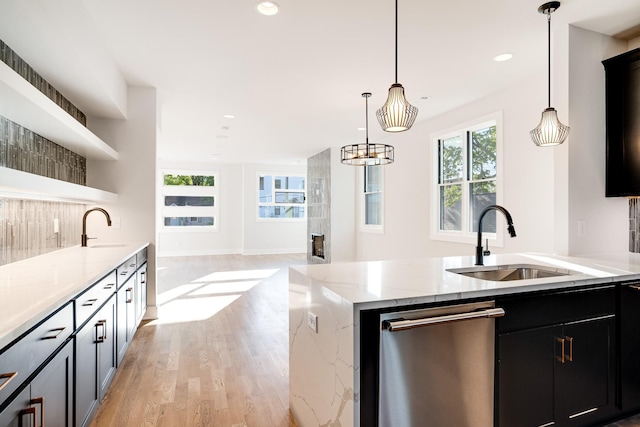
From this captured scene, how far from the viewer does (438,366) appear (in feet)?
5.19

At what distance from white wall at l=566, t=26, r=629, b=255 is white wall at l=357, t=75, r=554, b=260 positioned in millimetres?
853

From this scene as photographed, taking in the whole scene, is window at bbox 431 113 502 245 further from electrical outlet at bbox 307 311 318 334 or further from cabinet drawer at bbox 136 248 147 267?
cabinet drawer at bbox 136 248 147 267

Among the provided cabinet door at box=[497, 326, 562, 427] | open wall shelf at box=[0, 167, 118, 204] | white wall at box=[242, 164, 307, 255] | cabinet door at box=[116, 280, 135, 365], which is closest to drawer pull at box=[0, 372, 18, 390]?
open wall shelf at box=[0, 167, 118, 204]

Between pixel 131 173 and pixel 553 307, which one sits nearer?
pixel 553 307

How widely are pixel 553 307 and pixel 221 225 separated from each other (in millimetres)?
9663

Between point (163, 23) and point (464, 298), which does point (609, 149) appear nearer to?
point (464, 298)

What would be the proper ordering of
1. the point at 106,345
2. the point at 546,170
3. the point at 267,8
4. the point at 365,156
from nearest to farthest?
1. the point at 106,345
2. the point at 267,8
3. the point at 546,170
4. the point at 365,156

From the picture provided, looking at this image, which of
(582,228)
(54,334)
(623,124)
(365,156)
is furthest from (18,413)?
(623,124)

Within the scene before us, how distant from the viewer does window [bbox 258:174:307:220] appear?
10.9 meters

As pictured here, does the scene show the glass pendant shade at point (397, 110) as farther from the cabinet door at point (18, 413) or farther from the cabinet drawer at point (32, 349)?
the cabinet door at point (18, 413)

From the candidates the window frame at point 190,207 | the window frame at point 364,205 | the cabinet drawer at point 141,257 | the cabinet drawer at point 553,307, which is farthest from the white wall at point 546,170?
the window frame at point 190,207

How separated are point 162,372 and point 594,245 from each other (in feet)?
11.7

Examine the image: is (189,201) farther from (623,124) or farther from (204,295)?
(623,124)

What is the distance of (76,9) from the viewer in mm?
2375
